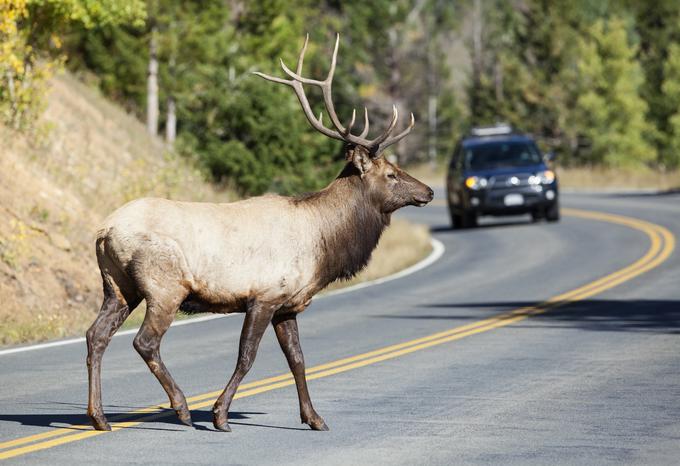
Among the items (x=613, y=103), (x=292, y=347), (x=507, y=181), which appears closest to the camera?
(x=292, y=347)

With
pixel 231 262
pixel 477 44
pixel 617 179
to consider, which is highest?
pixel 477 44

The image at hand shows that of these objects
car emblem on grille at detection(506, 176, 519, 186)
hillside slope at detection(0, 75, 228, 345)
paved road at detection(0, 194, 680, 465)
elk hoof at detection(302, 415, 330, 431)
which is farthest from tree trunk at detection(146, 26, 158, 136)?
elk hoof at detection(302, 415, 330, 431)

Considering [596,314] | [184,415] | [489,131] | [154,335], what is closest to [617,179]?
[489,131]

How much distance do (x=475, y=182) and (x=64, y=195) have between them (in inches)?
522

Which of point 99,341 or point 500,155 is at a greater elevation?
point 99,341

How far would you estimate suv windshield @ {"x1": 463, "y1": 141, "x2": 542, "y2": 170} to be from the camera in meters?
33.4

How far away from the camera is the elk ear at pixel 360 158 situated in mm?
10078

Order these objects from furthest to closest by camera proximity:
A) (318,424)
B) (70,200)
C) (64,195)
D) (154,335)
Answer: (64,195) → (70,200) → (318,424) → (154,335)

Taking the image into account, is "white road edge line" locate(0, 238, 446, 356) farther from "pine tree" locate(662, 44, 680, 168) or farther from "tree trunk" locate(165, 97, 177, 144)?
"pine tree" locate(662, 44, 680, 168)

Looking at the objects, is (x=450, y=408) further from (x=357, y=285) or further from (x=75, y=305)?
(x=357, y=285)

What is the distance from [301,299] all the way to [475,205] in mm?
23558

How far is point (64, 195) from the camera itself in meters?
21.5

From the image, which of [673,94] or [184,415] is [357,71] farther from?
[184,415]

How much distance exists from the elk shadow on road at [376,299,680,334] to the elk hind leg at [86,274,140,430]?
733 centimetres
